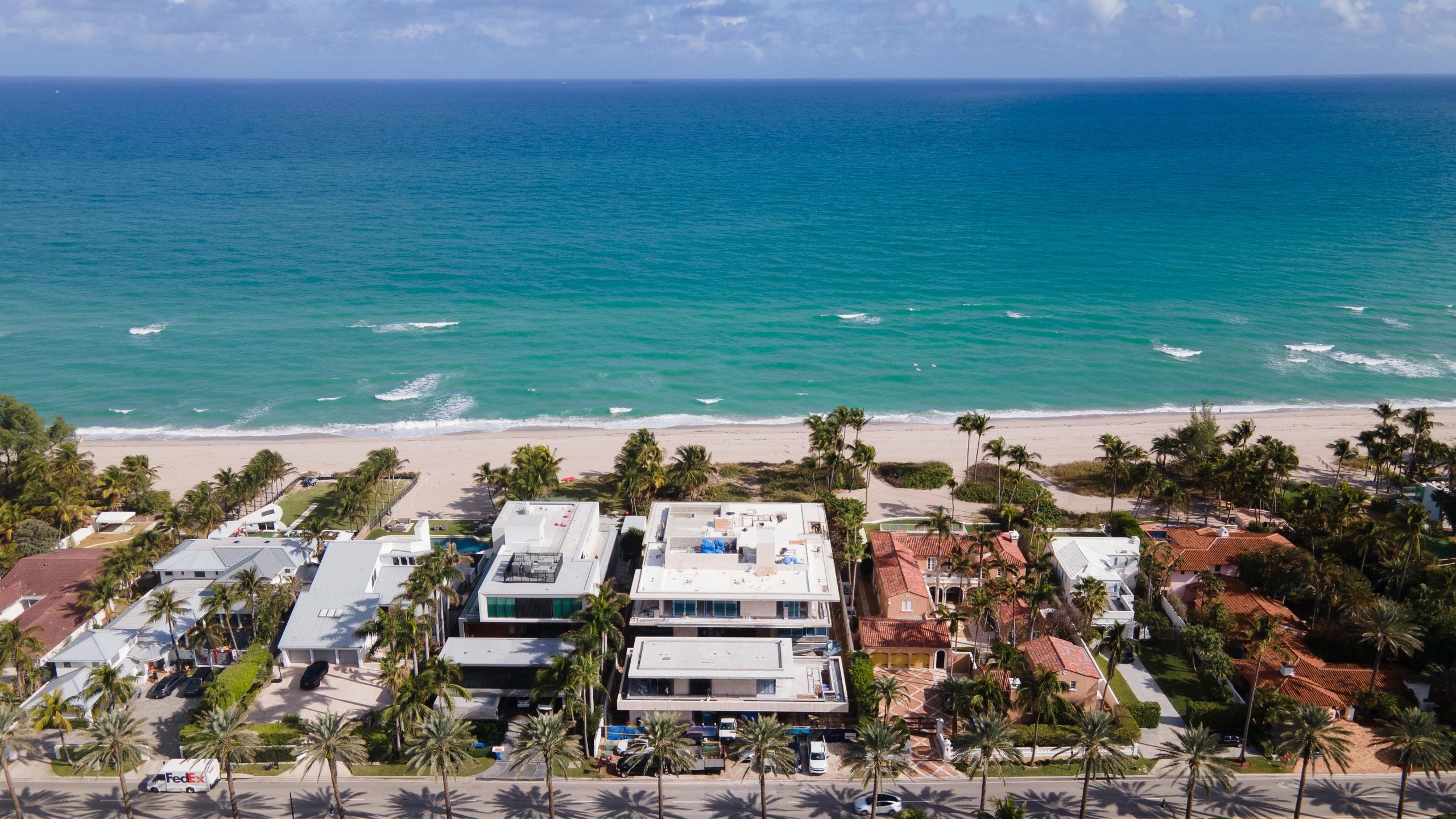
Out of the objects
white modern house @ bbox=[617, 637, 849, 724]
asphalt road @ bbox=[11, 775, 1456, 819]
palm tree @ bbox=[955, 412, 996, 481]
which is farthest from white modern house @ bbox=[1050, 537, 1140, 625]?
white modern house @ bbox=[617, 637, 849, 724]

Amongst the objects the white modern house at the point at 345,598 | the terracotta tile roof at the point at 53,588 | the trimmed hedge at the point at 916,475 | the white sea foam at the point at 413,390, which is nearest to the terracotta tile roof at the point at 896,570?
the trimmed hedge at the point at 916,475

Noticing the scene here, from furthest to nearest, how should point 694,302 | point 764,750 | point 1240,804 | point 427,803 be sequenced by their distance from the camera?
1. point 694,302
2. point 427,803
3. point 1240,804
4. point 764,750

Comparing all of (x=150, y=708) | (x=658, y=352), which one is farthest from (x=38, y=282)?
(x=150, y=708)

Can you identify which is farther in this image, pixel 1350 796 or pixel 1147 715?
pixel 1147 715

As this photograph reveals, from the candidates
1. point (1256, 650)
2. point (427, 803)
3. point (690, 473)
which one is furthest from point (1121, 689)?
point (427, 803)

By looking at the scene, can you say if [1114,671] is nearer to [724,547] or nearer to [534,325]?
[724,547]

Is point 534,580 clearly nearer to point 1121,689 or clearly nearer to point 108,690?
point 108,690

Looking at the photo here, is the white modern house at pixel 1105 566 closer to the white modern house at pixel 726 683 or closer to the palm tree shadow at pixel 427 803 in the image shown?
the white modern house at pixel 726 683
